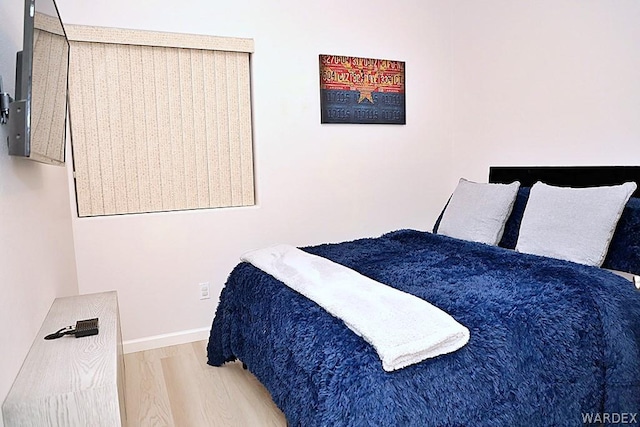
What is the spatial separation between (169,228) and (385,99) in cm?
193

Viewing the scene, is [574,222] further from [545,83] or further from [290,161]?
[290,161]

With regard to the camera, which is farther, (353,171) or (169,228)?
(353,171)

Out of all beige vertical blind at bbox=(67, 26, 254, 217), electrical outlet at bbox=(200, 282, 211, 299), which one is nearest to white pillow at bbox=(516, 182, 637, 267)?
beige vertical blind at bbox=(67, 26, 254, 217)

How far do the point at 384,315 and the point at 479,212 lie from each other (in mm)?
1570

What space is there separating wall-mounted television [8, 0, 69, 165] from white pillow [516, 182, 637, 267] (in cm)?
229

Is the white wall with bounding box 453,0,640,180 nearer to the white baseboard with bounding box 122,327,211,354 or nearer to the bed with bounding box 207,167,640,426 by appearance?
the bed with bounding box 207,167,640,426

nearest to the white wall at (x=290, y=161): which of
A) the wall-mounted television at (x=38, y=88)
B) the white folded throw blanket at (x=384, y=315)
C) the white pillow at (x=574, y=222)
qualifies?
the wall-mounted television at (x=38, y=88)

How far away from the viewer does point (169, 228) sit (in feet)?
9.82

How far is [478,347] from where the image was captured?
145 centimetres

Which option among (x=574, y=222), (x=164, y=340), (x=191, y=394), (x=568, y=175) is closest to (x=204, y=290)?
(x=164, y=340)

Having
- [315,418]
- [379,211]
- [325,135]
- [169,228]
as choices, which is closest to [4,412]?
[315,418]

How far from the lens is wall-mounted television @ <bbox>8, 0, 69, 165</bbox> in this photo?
1390 millimetres

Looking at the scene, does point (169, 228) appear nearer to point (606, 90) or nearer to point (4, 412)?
point (4, 412)

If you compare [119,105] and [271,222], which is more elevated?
[119,105]
